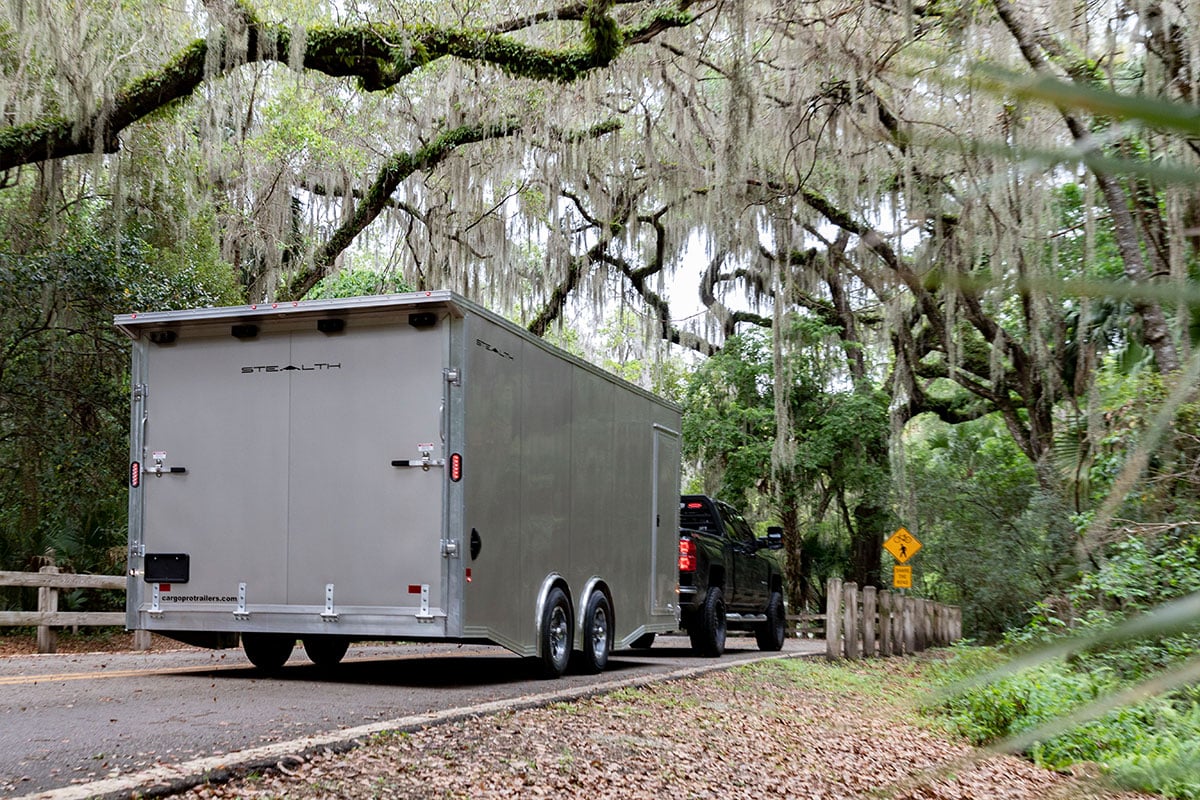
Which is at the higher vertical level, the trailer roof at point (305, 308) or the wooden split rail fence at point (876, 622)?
the trailer roof at point (305, 308)

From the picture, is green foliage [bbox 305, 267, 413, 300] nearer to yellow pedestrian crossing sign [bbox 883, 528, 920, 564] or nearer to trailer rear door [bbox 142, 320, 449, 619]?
yellow pedestrian crossing sign [bbox 883, 528, 920, 564]

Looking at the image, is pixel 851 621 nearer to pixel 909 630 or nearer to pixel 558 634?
pixel 909 630

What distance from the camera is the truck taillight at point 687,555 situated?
52.0ft

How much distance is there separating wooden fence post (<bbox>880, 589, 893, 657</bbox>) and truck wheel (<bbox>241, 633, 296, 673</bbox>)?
430 inches

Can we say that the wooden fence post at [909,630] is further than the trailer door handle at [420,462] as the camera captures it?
Yes

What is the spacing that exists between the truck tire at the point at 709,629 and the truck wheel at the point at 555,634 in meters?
4.85

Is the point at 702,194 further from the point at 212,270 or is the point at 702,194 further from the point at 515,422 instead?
the point at 515,422

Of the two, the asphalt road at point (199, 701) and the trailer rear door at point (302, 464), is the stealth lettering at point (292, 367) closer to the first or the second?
the trailer rear door at point (302, 464)

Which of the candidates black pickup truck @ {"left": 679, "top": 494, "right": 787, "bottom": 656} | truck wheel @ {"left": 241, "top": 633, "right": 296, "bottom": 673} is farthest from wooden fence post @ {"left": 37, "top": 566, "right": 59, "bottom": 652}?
black pickup truck @ {"left": 679, "top": 494, "right": 787, "bottom": 656}

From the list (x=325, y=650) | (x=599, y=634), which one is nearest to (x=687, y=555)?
(x=599, y=634)

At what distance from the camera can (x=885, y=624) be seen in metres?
19.3

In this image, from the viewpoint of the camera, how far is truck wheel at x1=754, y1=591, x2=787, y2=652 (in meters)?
19.2

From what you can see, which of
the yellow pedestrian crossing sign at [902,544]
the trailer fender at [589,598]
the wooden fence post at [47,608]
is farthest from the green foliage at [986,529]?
the wooden fence post at [47,608]

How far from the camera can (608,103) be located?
2053cm
